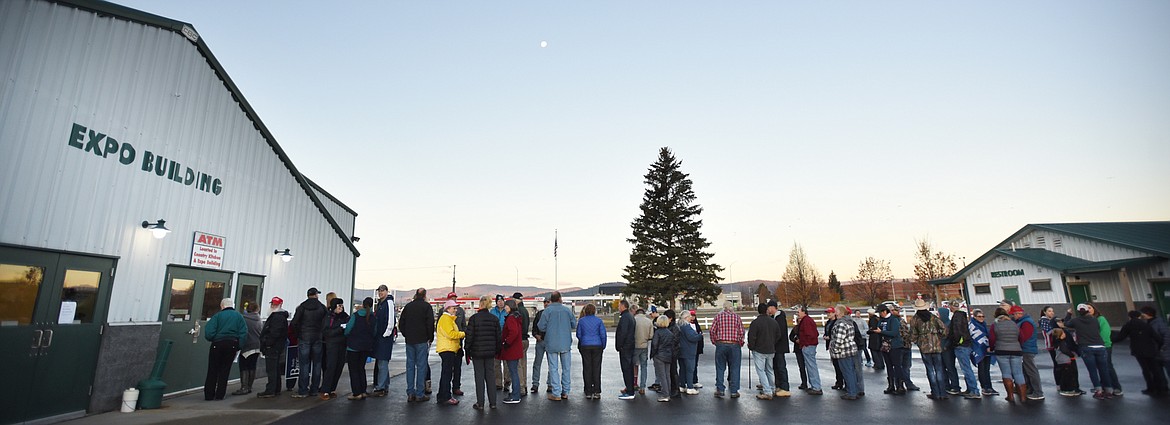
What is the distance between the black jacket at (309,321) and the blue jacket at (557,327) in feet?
13.4

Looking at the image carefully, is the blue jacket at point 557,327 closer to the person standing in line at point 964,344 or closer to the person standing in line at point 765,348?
the person standing in line at point 765,348

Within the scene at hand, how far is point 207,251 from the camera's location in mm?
10539

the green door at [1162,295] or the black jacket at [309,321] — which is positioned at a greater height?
the green door at [1162,295]

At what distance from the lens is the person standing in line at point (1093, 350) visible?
30.3ft

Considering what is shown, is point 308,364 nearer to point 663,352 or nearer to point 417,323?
point 417,323

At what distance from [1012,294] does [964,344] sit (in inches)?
754

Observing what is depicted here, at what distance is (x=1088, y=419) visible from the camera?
24.7ft

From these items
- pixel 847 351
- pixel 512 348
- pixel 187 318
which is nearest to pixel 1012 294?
pixel 847 351

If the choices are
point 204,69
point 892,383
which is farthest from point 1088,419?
point 204,69

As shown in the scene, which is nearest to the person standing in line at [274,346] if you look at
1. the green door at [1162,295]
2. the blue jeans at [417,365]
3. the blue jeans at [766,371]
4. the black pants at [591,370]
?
the blue jeans at [417,365]

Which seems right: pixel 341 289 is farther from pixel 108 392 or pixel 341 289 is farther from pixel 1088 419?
pixel 1088 419

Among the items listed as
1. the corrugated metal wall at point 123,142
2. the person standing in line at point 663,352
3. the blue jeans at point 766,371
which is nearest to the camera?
the corrugated metal wall at point 123,142

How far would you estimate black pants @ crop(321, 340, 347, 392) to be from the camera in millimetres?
9656

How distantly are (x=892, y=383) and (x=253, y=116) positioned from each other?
1463 cm
